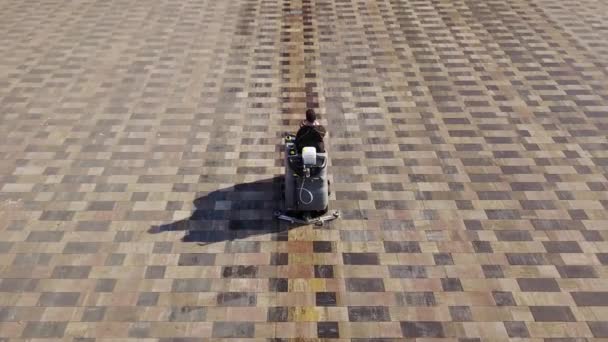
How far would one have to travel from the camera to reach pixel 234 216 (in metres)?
9.31

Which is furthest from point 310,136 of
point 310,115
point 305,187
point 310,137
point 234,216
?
point 234,216

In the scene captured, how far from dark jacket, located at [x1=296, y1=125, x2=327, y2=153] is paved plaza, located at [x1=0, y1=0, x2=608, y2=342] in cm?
169

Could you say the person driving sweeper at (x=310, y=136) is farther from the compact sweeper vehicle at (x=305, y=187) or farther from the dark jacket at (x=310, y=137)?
the compact sweeper vehicle at (x=305, y=187)

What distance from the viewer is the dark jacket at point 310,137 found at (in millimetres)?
8469

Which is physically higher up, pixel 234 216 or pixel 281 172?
pixel 281 172

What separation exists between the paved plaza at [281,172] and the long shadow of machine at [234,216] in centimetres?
4

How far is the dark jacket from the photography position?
27.8 feet

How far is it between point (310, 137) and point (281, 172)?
81.9 inches

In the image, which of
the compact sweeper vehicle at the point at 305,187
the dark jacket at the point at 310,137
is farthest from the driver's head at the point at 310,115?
the compact sweeper vehicle at the point at 305,187

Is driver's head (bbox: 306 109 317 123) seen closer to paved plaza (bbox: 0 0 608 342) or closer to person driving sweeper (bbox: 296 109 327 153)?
person driving sweeper (bbox: 296 109 327 153)

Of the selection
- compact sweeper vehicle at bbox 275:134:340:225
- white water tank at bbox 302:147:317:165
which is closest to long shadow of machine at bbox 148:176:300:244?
compact sweeper vehicle at bbox 275:134:340:225

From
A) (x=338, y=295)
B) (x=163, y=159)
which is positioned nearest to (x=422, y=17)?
(x=163, y=159)

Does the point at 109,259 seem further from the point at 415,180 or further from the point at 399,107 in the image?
the point at 399,107

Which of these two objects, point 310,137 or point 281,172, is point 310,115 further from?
point 281,172
